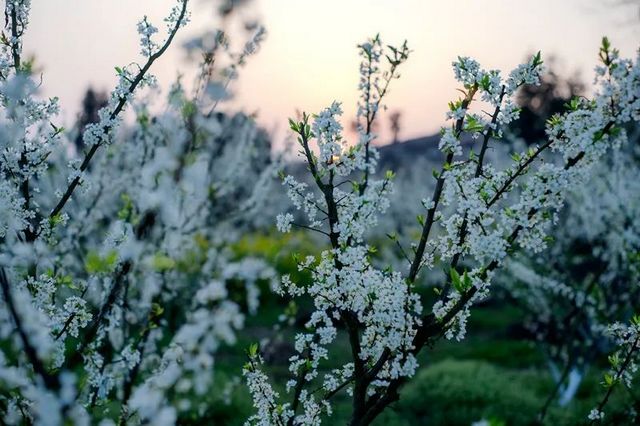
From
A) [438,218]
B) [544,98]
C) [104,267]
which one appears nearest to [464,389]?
[438,218]

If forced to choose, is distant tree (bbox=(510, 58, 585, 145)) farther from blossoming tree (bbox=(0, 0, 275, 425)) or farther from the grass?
blossoming tree (bbox=(0, 0, 275, 425))

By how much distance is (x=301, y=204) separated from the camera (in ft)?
10.6

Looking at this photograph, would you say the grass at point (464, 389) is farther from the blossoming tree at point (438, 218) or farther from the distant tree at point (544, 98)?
the distant tree at point (544, 98)

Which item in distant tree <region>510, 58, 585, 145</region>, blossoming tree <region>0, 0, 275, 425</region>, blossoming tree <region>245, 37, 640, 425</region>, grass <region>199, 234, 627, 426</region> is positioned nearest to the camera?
blossoming tree <region>0, 0, 275, 425</region>

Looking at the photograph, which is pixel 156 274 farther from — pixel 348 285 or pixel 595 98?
pixel 595 98

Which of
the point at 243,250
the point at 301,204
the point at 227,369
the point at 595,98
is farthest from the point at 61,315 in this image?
the point at 243,250

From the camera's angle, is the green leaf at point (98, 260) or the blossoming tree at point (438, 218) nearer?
the green leaf at point (98, 260)

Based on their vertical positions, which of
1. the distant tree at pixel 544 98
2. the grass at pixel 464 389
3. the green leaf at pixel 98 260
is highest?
the distant tree at pixel 544 98

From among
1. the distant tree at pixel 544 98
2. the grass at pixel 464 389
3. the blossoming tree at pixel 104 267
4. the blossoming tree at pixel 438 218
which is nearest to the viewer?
the blossoming tree at pixel 104 267

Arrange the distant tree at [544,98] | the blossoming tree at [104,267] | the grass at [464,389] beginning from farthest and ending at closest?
the distant tree at [544,98], the grass at [464,389], the blossoming tree at [104,267]

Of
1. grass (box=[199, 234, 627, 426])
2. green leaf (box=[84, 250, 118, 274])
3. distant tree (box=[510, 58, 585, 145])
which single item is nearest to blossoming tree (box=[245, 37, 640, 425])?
green leaf (box=[84, 250, 118, 274])

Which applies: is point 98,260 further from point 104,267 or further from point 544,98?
Result: point 544,98

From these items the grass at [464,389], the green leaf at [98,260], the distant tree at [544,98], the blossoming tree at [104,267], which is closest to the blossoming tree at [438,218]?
the blossoming tree at [104,267]

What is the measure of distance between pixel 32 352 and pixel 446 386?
9.27 m
